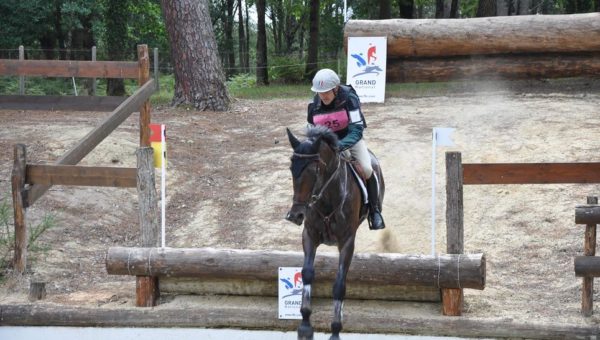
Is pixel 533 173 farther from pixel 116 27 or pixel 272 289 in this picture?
pixel 116 27

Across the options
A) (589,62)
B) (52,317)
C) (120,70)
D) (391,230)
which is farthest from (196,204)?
(589,62)

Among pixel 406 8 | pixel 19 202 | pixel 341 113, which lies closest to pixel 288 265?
pixel 341 113

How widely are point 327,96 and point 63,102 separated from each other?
18.9 ft

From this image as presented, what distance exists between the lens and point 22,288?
875 cm

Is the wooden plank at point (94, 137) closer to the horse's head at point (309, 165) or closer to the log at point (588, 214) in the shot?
the horse's head at point (309, 165)

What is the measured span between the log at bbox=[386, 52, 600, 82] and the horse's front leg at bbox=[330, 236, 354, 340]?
9835mm

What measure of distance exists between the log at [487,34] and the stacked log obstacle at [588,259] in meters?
8.27

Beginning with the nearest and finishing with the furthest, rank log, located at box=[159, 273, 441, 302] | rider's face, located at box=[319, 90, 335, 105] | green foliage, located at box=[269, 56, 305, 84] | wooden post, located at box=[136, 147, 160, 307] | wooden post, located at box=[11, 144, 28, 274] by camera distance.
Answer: rider's face, located at box=[319, 90, 335, 105], log, located at box=[159, 273, 441, 302], wooden post, located at box=[136, 147, 160, 307], wooden post, located at box=[11, 144, 28, 274], green foliage, located at box=[269, 56, 305, 84]

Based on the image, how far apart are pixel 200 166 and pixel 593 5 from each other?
57.5ft

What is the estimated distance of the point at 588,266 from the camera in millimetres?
7395

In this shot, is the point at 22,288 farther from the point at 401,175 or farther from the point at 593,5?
the point at 593,5

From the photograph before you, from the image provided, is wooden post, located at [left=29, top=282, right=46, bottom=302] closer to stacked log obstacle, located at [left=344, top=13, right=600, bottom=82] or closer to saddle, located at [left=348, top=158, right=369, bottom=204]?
saddle, located at [left=348, top=158, right=369, bottom=204]

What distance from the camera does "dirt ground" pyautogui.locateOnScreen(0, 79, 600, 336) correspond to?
895 cm

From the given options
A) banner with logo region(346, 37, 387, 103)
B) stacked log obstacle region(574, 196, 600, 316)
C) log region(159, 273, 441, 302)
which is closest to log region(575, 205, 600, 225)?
stacked log obstacle region(574, 196, 600, 316)
